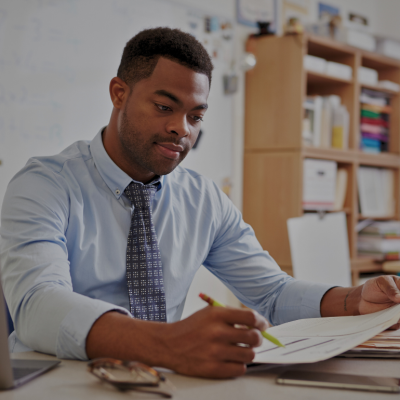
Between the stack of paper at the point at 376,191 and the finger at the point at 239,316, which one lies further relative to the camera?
the stack of paper at the point at 376,191

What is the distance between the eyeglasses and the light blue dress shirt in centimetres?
11

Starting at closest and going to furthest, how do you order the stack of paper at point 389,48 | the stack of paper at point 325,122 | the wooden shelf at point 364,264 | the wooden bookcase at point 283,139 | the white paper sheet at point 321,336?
the white paper sheet at point 321,336, the wooden bookcase at point 283,139, the stack of paper at point 325,122, the wooden shelf at point 364,264, the stack of paper at point 389,48

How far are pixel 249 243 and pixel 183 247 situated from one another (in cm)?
23

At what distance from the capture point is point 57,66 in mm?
2002

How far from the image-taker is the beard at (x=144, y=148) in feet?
3.86

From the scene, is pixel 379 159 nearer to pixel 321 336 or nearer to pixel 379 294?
pixel 379 294

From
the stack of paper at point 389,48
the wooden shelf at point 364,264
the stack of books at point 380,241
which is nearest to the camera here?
the wooden shelf at point 364,264

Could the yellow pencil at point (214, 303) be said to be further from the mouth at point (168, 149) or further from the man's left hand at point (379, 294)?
→ the mouth at point (168, 149)

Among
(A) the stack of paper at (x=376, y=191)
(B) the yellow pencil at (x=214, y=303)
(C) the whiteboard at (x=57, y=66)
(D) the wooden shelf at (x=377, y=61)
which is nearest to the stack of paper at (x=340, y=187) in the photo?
(A) the stack of paper at (x=376, y=191)

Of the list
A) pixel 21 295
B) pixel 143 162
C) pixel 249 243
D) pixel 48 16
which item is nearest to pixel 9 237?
pixel 21 295

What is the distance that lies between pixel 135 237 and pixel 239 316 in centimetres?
51

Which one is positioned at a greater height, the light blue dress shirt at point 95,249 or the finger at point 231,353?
the light blue dress shirt at point 95,249

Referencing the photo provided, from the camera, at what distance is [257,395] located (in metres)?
0.56

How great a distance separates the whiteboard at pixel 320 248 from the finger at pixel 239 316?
6.21ft
